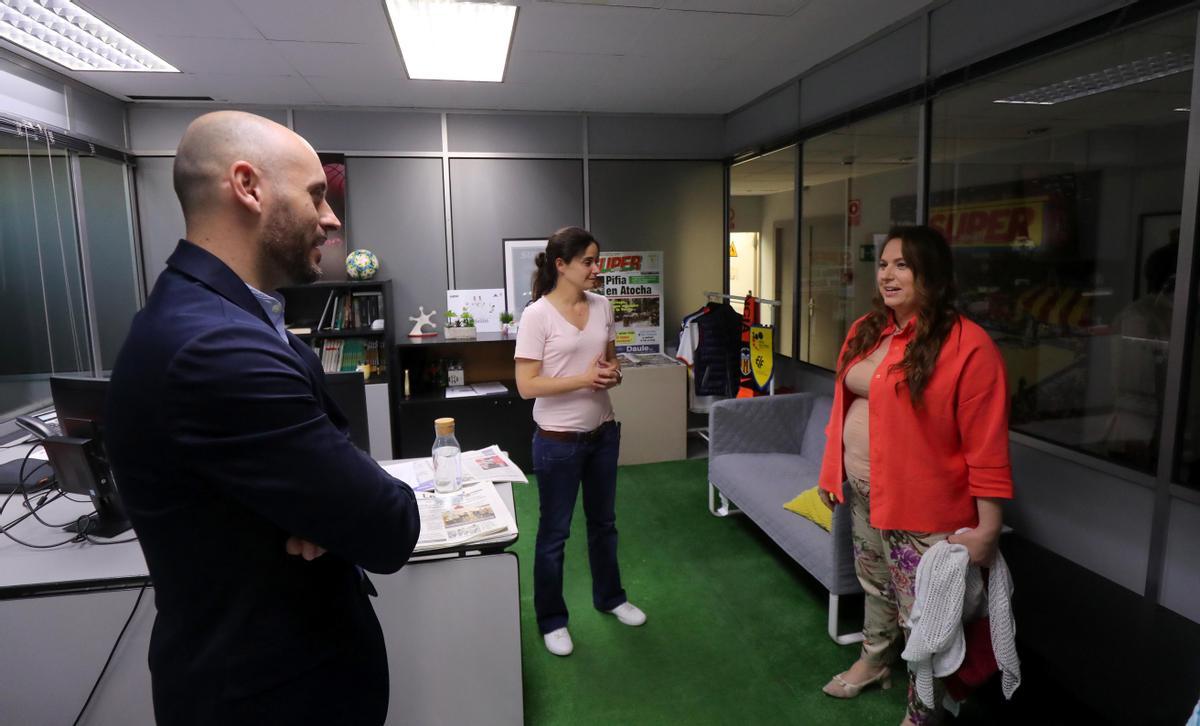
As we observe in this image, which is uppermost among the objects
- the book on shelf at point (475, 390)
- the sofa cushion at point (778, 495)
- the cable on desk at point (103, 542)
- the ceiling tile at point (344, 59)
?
the ceiling tile at point (344, 59)

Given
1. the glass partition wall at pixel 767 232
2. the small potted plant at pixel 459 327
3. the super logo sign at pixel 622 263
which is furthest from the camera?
the super logo sign at pixel 622 263

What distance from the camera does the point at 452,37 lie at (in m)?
3.45

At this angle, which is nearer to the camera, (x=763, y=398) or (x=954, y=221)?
(x=954, y=221)

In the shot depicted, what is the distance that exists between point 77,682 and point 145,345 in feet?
4.89

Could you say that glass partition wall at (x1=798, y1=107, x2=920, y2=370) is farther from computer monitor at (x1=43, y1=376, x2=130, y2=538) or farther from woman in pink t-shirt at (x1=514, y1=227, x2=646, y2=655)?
computer monitor at (x1=43, y1=376, x2=130, y2=538)

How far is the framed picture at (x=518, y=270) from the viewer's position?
5176mm

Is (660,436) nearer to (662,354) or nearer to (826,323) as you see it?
(662,354)

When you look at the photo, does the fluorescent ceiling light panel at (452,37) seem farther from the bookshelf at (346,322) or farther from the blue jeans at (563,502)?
the blue jeans at (563,502)

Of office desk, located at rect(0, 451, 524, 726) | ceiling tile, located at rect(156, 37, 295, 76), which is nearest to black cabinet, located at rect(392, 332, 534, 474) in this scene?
ceiling tile, located at rect(156, 37, 295, 76)

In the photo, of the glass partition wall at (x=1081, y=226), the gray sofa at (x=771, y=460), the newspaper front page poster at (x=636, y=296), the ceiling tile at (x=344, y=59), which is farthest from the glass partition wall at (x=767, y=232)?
the ceiling tile at (x=344, y=59)

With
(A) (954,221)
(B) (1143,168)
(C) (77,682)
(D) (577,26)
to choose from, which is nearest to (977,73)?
(A) (954,221)

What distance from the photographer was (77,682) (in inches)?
70.5

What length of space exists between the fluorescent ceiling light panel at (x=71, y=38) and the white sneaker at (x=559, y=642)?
3.40 meters

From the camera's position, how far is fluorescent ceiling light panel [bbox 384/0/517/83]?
3.05m
